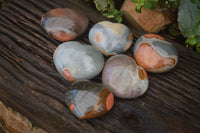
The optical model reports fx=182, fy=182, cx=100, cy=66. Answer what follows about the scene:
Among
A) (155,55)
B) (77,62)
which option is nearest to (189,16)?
(155,55)

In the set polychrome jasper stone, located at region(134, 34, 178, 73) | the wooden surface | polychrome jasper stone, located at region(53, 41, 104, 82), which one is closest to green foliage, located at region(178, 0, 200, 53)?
the wooden surface

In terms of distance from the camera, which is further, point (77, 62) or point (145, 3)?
point (145, 3)

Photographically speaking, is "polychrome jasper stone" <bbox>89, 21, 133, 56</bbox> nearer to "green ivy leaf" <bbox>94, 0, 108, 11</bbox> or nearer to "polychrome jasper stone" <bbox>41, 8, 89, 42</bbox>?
"polychrome jasper stone" <bbox>41, 8, 89, 42</bbox>

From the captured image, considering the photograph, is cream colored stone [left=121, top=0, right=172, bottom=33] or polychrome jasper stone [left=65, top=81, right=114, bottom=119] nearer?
polychrome jasper stone [left=65, top=81, right=114, bottom=119]

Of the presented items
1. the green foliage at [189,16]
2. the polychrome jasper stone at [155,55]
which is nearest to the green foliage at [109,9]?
the polychrome jasper stone at [155,55]

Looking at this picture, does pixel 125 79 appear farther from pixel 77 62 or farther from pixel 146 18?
pixel 146 18

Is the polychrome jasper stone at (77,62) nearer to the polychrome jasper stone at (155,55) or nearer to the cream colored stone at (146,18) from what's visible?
the polychrome jasper stone at (155,55)
